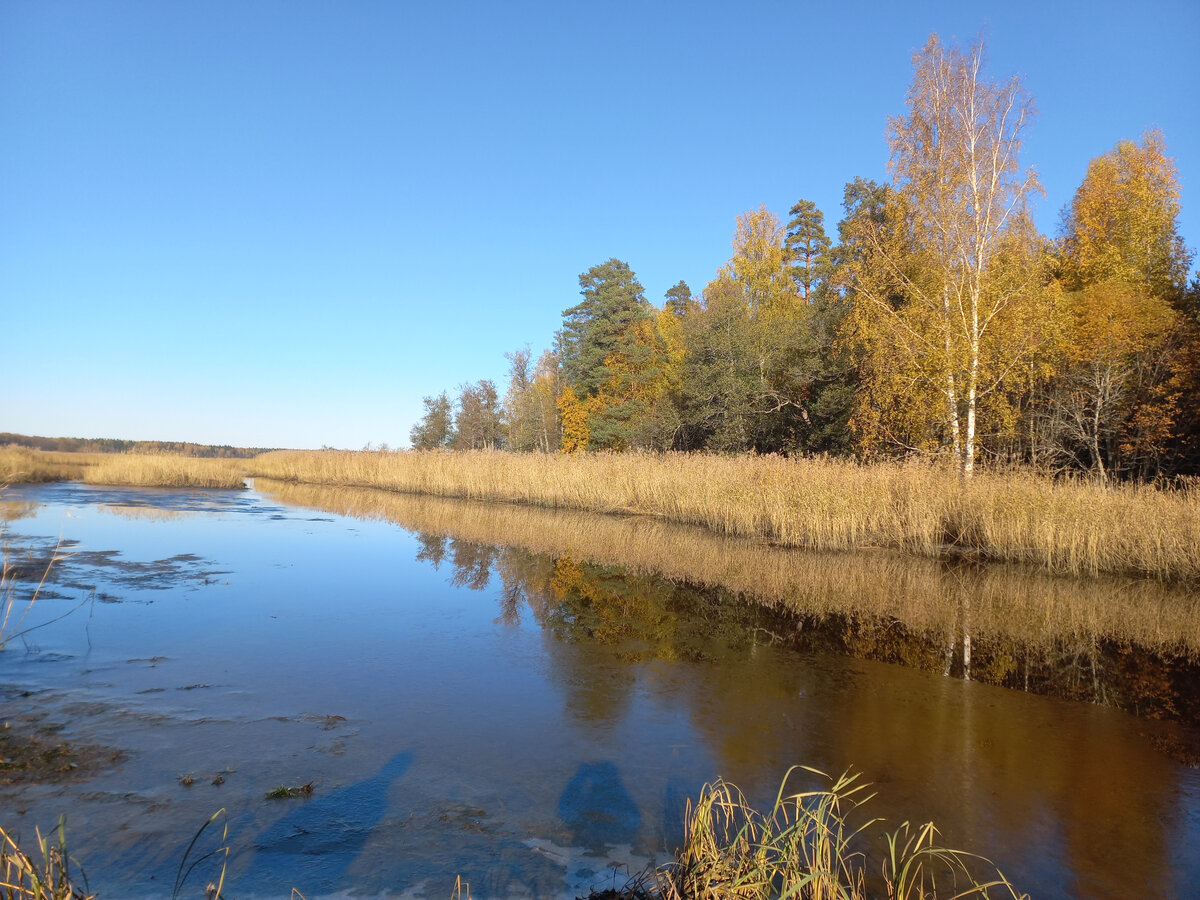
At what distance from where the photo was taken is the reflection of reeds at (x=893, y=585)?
7188 mm

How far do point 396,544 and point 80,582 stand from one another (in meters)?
5.06

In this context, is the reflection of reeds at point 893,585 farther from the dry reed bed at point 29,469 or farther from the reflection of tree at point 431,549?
the dry reed bed at point 29,469

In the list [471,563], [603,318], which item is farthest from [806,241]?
[471,563]

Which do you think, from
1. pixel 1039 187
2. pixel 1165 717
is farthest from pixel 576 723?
pixel 1039 187

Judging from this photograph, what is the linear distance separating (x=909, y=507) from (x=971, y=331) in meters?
5.35

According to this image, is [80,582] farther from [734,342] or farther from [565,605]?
[734,342]

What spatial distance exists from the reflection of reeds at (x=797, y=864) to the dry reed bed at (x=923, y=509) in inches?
358

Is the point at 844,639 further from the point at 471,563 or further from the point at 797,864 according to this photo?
the point at 471,563

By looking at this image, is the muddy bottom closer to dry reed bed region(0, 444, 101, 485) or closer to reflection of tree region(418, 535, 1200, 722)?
reflection of tree region(418, 535, 1200, 722)

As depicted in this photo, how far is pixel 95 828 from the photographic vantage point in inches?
108

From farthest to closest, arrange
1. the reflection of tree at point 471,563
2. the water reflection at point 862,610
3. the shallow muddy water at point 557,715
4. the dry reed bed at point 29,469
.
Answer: the dry reed bed at point 29,469 < the reflection of tree at point 471,563 < the water reflection at point 862,610 < the shallow muddy water at point 557,715

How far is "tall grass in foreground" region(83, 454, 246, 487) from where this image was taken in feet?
79.1

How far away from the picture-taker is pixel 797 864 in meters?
2.19

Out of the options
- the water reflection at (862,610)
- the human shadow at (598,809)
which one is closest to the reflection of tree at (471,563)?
the water reflection at (862,610)
